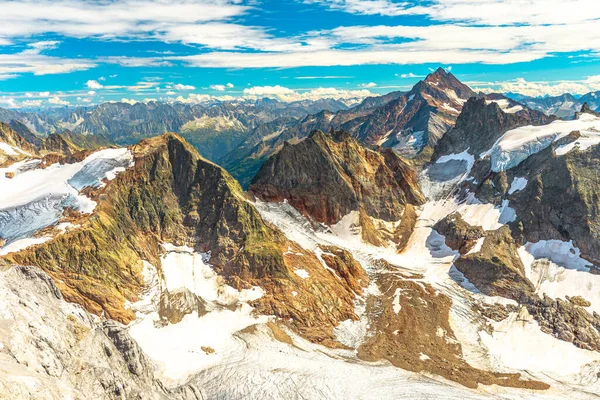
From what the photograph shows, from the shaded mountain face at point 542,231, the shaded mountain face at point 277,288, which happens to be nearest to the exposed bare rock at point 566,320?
the shaded mountain face at point 542,231

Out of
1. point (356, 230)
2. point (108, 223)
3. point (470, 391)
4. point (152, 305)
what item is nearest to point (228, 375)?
point (152, 305)

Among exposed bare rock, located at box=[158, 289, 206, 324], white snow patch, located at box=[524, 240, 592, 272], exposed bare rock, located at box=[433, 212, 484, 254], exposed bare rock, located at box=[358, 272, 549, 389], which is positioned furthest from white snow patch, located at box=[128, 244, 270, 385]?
white snow patch, located at box=[524, 240, 592, 272]

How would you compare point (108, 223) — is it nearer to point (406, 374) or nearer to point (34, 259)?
point (34, 259)

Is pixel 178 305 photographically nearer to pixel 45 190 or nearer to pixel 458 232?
pixel 45 190

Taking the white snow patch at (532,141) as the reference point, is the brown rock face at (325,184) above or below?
below

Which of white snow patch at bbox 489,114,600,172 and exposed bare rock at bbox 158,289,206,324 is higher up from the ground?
white snow patch at bbox 489,114,600,172

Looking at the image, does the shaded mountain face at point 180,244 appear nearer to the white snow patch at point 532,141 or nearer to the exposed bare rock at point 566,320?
the exposed bare rock at point 566,320

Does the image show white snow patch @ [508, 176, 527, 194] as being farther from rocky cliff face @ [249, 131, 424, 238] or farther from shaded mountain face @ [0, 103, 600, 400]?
rocky cliff face @ [249, 131, 424, 238]

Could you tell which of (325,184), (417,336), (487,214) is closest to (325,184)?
(325,184)

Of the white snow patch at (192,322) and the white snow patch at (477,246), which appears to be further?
the white snow patch at (477,246)
